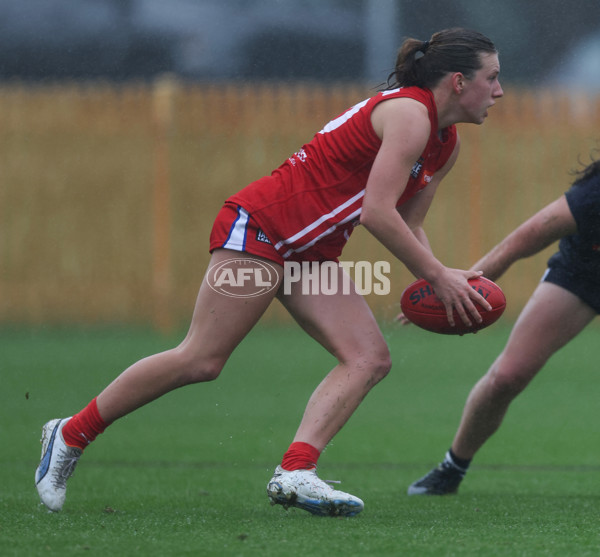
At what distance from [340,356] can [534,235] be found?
87 centimetres

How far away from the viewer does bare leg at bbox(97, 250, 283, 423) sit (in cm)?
425

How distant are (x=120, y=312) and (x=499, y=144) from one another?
464 cm

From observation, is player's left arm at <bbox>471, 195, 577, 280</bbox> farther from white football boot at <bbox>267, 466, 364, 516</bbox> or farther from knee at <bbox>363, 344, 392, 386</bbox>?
white football boot at <bbox>267, 466, 364, 516</bbox>

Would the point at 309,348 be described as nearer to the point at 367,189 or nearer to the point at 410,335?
the point at 410,335

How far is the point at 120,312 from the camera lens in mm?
12938

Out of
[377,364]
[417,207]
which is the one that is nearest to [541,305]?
[417,207]

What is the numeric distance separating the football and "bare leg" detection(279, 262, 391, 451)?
0.17m

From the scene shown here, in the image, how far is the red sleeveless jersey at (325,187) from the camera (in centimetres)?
425

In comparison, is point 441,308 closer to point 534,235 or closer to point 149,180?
point 534,235

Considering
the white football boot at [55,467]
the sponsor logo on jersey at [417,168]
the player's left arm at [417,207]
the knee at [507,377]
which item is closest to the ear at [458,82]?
the sponsor logo on jersey at [417,168]

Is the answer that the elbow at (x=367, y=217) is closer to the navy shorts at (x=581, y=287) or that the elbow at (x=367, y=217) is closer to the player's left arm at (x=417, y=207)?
the player's left arm at (x=417, y=207)

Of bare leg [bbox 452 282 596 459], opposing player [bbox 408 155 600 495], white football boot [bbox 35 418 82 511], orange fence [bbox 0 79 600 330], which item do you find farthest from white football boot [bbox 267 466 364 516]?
orange fence [bbox 0 79 600 330]

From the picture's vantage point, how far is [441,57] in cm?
429

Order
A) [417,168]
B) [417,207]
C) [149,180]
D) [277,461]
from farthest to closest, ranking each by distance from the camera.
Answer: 1. [149,180]
2. [277,461]
3. [417,207]
4. [417,168]
